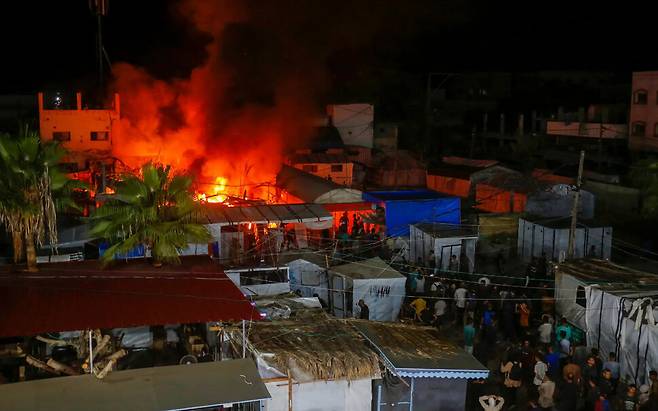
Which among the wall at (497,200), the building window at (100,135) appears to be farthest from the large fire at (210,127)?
the wall at (497,200)

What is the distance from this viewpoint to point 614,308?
13.8m

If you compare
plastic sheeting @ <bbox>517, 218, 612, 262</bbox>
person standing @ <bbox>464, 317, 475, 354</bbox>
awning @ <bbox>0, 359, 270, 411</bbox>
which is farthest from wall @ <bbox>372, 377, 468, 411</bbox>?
plastic sheeting @ <bbox>517, 218, 612, 262</bbox>

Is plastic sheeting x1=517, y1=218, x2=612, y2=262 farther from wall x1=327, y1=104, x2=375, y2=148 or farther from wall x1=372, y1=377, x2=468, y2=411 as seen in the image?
wall x1=327, y1=104, x2=375, y2=148

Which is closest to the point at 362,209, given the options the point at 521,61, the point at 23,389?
the point at 23,389

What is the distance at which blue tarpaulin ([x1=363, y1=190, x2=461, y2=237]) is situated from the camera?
24.0 m

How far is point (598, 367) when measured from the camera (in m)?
12.0

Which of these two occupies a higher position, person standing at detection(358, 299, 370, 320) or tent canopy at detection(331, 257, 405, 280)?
tent canopy at detection(331, 257, 405, 280)

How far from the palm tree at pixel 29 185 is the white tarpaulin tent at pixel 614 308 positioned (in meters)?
10.9

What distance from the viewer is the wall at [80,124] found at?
35.0 m

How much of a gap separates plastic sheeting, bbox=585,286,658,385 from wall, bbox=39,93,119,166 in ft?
91.0

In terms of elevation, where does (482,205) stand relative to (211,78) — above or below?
below

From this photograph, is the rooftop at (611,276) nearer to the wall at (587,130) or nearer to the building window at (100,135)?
the wall at (587,130)

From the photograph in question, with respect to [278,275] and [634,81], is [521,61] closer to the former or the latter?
[634,81]

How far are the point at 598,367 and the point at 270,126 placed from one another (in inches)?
1245
